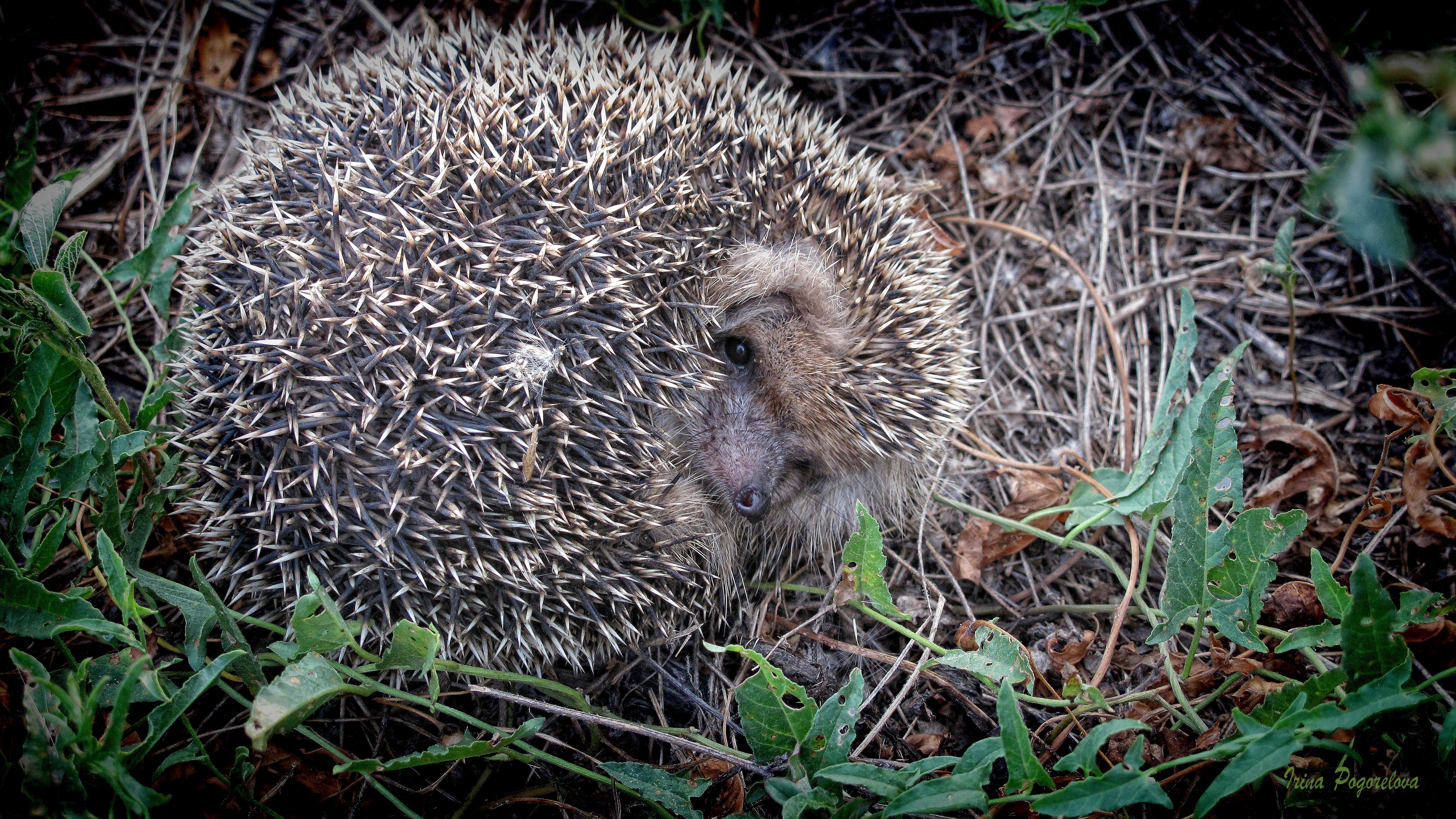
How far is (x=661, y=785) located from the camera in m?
2.40

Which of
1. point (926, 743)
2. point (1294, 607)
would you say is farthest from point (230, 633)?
point (1294, 607)

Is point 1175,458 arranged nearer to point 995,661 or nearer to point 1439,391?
point 1439,391

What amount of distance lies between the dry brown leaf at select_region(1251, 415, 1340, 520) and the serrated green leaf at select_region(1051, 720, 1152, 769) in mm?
1651

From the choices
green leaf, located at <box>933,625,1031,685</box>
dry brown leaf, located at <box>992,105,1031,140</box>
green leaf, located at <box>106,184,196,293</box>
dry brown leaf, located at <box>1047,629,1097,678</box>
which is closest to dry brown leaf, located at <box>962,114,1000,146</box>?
dry brown leaf, located at <box>992,105,1031,140</box>

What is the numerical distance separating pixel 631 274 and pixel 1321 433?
3.15 metres

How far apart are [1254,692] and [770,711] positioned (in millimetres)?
1716

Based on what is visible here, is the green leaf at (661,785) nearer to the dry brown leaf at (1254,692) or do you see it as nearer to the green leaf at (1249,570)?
the green leaf at (1249,570)

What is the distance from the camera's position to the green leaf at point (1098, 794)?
6.56 ft

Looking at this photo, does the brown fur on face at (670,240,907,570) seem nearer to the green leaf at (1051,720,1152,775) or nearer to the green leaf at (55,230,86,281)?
the green leaf at (1051,720,1152,775)

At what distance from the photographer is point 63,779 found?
1955 millimetres

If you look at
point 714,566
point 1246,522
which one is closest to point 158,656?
point 714,566

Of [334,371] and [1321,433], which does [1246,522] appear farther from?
[334,371]

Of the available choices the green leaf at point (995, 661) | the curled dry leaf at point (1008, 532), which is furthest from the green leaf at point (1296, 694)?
the curled dry leaf at point (1008, 532)

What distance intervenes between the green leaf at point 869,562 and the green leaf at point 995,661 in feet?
0.67
